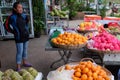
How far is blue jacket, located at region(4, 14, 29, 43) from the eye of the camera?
441 centimetres

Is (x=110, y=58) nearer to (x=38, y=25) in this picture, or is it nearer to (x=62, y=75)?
(x=62, y=75)

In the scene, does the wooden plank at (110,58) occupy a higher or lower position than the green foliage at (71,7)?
lower

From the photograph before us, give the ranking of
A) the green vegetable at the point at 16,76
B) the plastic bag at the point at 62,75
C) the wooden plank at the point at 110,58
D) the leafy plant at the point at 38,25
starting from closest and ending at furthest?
1. the green vegetable at the point at 16,76
2. the plastic bag at the point at 62,75
3. the wooden plank at the point at 110,58
4. the leafy plant at the point at 38,25

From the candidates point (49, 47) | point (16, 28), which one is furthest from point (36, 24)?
point (49, 47)

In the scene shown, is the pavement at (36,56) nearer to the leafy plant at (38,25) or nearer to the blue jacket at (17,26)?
the leafy plant at (38,25)

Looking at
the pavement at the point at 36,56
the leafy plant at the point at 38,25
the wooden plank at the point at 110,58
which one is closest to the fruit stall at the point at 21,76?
the wooden plank at the point at 110,58

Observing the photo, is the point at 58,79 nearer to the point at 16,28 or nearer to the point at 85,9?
the point at 16,28

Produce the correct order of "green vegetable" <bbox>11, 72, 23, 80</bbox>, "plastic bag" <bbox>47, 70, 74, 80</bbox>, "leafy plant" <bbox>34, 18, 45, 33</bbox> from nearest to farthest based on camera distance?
"green vegetable" <bbox>11, 72, 23, 80</bbox>
"plastic bag" <bbox>47, 70, 74, 80</bbox>
"leafy plant" <bbox>34, 18, 45, 33</bbox>

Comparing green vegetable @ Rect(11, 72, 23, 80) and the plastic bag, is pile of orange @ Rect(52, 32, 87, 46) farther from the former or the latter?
green vegetable @ Rect(11, 72, 23, 80)

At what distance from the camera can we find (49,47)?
389 cm

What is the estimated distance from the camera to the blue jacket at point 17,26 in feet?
14.5

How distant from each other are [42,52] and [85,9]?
21.6 feet

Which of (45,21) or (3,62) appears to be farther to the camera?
(45,21)

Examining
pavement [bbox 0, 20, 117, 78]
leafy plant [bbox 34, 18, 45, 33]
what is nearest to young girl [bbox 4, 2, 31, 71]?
pavement [bbox 0, 20, 117, 78]
